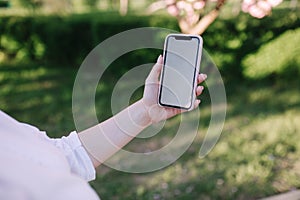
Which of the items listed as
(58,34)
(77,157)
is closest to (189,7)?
(77,157)

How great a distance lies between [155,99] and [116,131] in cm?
13

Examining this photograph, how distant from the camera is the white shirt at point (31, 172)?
399 millimetres

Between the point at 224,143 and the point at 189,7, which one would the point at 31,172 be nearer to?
the point at 189,7

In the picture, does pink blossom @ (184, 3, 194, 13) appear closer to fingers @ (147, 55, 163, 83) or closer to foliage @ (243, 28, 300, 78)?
fingers @ (147, 55, 163, 83)

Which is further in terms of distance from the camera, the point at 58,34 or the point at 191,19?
the point at 58,34

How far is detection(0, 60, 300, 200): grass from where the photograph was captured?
249cm

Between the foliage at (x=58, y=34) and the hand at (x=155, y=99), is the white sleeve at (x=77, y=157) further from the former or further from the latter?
the foliage at (x=58, y=34)

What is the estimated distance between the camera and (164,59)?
0.96m

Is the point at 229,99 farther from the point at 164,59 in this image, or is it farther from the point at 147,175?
the point at 164,59

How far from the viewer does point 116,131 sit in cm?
89

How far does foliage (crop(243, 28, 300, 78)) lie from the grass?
0.54 ft

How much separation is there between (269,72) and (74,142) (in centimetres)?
449

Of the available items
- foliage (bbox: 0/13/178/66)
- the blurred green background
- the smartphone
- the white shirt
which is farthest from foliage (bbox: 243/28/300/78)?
the white shirt

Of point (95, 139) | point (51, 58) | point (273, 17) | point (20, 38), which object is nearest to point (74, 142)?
point (95, 139)
